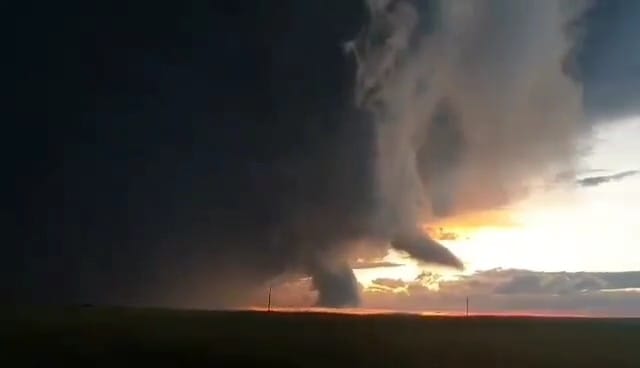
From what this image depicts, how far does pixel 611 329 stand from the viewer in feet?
579

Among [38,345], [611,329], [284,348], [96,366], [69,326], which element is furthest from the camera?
[611,329]

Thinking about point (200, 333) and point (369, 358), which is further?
point (200, 333)

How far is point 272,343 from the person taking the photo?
373 feet

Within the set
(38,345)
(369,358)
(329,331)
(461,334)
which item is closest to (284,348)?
(369,358)

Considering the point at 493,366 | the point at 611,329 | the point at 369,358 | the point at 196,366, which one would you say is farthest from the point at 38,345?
the point at 611,329

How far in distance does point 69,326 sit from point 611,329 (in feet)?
372

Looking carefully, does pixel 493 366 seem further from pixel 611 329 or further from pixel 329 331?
pixel 611 329

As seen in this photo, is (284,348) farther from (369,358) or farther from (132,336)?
(132,336)

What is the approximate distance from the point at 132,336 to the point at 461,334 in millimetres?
57674

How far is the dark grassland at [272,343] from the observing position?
99000 millimetres

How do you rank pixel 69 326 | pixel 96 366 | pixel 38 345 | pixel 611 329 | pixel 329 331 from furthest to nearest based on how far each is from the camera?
pixel 611 329 → pixel 329 331 → pixel 69 326 → pixel 38 345 → pixel 96 366

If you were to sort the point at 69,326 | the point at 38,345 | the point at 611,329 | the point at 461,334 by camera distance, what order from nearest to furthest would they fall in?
the point at 38,345, the point at 69,326, the point at 461,334, the point at 611,329

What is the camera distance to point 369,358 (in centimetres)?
10681

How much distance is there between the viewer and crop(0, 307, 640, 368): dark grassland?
3898 inches
